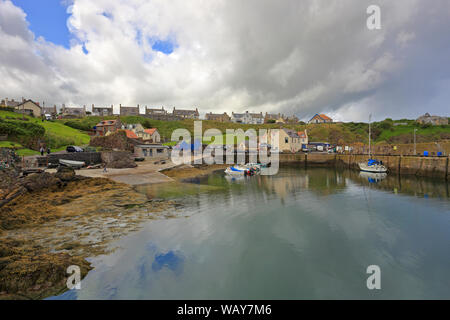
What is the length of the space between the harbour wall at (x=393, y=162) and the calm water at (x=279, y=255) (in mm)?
27337

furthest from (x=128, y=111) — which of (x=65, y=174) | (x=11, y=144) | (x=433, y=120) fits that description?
(x=433, y=120)

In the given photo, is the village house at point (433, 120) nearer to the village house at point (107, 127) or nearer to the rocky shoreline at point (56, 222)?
the rocky shoreline at point (56, 222)

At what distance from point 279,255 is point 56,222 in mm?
16148

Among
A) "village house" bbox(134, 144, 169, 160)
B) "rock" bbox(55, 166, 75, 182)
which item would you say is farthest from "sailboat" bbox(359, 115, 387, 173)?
"rock" bbox(55, 166, 75, 182)

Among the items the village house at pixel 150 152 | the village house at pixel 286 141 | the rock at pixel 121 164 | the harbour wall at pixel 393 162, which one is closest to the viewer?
the rock at pixel 121 164

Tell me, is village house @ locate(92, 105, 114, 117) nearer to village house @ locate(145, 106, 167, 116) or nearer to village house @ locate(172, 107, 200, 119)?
village house @ locate(145, 106, 167, 116)

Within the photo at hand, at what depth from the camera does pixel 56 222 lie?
14945mm

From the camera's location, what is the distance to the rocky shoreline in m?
8.45

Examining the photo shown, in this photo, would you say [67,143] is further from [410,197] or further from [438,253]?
[410,197]

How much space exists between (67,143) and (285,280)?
→ 59.7 m

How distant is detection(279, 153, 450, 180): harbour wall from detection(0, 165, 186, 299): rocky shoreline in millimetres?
52696

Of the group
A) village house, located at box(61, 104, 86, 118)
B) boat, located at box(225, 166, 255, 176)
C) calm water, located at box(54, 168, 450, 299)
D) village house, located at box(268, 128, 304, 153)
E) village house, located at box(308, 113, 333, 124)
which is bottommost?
calm water, located at box(54, 168, 450, 299)

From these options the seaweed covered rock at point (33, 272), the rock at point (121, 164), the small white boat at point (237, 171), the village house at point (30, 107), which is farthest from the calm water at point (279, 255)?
the village house at point (30, 107)

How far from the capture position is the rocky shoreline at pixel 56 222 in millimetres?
8445
